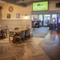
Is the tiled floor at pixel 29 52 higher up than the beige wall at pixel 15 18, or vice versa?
the beige wall at pixel 15 18

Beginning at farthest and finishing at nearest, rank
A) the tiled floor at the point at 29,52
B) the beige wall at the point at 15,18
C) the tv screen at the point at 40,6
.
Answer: the beige wall at the point at 15,18 → the tv screen at the point at 40,6 → the tiled floor at the point at 29,52

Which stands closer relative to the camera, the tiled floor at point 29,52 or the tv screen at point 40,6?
the tiled floor at point 29,52

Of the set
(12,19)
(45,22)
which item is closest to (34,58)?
(12,19)

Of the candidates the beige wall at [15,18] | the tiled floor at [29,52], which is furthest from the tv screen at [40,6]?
the tiled floor at [29,52]

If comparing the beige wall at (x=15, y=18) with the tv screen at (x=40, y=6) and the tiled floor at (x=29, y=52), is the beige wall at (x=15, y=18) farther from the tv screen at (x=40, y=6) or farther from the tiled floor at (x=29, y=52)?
the tiled floor at (x=29, y=52)

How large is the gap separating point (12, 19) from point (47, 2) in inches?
138

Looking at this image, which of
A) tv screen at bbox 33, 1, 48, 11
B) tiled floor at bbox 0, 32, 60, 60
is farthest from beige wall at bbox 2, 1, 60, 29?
tiled floor at bbox 0, 32, 60, 60

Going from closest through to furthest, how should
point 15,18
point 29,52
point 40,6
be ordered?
1. point 29,52
2. point 40,6
3. point 15,18

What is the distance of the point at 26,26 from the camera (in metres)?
9.30

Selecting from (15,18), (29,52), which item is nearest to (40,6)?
(15,18)

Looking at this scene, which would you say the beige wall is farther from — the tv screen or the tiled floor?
the tiled floor

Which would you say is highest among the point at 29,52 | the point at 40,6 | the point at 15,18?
the point at 40,6

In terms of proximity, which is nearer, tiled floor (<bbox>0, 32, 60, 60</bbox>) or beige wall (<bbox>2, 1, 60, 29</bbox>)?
tiled floor (<bbox>0, 32, 60, 60</bbox>)

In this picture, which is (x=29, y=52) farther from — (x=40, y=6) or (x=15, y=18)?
(x=15, y=18)
